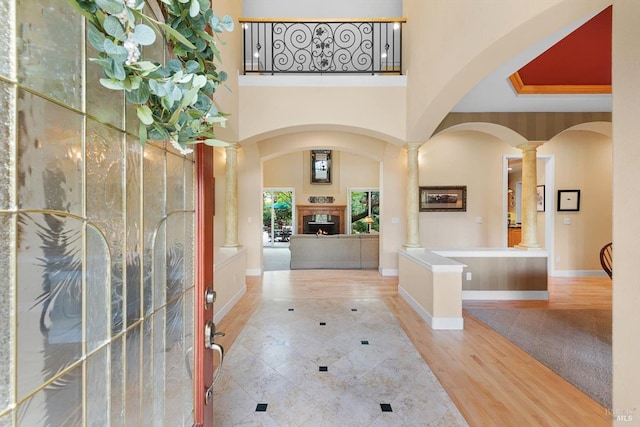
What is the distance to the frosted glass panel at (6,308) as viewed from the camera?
17.1 inches

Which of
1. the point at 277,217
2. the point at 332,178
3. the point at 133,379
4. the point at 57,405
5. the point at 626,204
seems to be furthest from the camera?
the point at 277,217

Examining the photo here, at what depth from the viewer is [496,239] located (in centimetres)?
607

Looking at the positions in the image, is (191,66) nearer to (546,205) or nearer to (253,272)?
(253,272)

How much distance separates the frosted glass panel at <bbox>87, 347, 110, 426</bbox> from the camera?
0.61 meters

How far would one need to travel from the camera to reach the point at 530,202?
4.73 metres

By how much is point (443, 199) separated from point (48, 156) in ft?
21.0

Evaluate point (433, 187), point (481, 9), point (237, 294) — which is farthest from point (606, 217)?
point (237, 294)

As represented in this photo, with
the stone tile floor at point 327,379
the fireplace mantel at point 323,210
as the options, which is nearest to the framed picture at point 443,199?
the stone tile floor at point 327,379

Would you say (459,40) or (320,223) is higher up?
(459,40)

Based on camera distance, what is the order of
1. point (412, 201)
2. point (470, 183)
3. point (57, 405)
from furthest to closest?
point (470, 183)
point (412, 201)
point (57, 405)

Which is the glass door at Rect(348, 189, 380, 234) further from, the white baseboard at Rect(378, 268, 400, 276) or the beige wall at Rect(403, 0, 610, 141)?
the beige wall at Rect(403, 0, 610, 141)

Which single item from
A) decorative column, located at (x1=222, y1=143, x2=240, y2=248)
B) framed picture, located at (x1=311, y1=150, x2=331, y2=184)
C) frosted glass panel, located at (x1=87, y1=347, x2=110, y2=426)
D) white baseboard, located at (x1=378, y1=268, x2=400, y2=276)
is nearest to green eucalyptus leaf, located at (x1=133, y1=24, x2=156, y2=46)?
frosted glass panel, located at (x1=87, y1=347, x2=110, y2=426)

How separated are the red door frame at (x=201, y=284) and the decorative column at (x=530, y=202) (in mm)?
5209

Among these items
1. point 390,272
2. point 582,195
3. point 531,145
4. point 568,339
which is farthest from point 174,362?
point 582,195
